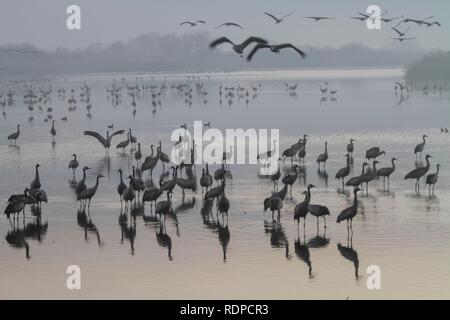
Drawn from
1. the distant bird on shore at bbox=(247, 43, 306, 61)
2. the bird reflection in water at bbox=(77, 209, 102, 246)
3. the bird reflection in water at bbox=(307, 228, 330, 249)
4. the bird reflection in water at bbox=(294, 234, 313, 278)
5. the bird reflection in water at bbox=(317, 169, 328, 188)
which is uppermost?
the distant bird on shore at bbox=(247, 43, 306, 61)

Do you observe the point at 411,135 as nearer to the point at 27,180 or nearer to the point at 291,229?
the point at 27,180

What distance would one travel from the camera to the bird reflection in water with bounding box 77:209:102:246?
19.4m

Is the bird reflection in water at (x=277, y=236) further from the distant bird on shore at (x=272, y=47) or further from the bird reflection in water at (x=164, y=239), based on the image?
the distant bird on shore at (x=272, y=47)

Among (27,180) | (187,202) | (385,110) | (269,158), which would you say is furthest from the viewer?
(385,110)

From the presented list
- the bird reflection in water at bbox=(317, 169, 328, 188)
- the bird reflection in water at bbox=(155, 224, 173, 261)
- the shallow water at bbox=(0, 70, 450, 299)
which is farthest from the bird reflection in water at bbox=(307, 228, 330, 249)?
the bird reflection in water at bbox=(317, 169, 328, 188)

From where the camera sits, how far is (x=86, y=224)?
20469mm

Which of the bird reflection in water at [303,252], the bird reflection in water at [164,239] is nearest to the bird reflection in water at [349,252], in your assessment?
the bird reflection in water at [303,252]

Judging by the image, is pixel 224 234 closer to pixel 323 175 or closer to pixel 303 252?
pixel 303 252

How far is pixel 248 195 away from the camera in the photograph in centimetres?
2398

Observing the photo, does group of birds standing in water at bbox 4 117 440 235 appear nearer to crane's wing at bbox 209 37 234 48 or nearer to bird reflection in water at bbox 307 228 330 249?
bird reflection in water at bbox 307 228 330 249

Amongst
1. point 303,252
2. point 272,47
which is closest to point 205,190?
point 303,252
